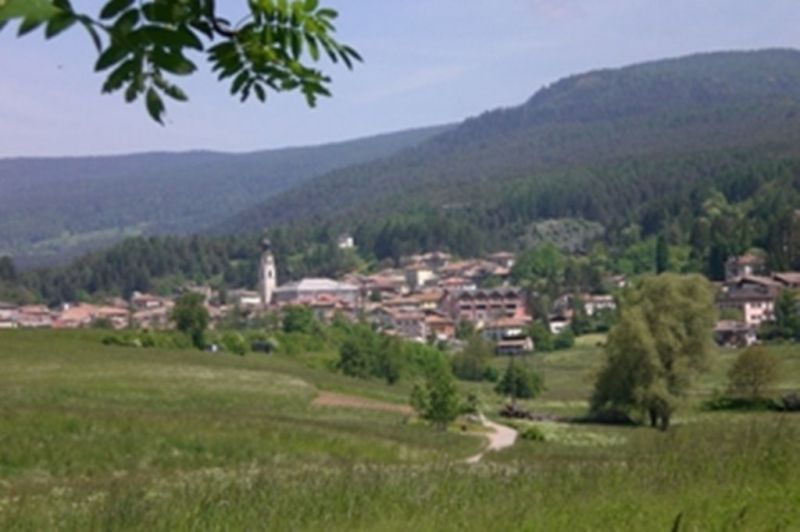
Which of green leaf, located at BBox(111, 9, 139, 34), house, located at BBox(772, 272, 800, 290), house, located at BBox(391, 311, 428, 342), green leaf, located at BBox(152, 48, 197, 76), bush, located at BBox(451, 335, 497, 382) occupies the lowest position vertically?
house, located at BBox(391, 311, 428, 342)

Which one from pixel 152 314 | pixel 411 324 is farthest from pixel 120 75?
pixel 152 314

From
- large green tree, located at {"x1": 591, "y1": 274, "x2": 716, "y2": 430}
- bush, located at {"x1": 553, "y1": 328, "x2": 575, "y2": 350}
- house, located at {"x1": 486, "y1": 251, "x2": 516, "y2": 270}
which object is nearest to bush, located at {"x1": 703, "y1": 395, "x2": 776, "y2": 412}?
large green tree, located at {"x1": 591, "y1": 274, "x2": 716, "y2": 430}

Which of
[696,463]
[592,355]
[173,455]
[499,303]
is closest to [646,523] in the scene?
[696,463]

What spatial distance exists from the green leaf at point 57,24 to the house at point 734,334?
3568 inches

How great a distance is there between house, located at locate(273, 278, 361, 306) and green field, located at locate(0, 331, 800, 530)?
94.7 meters

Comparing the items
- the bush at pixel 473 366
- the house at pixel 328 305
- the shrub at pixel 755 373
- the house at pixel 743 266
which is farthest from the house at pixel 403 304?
the shrub at pixel 755 373

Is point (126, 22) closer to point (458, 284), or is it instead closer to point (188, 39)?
point (188, 39)

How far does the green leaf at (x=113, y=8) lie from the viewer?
2.15 meters

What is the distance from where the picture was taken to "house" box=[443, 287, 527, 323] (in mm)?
128625

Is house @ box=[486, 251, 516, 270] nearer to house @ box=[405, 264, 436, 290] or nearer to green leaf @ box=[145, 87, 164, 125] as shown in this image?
house @ box=[405, 264, 436, 290]

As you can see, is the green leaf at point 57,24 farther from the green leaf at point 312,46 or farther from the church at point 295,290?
the church at point 295,290

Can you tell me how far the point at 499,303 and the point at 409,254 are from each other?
55.7 metres

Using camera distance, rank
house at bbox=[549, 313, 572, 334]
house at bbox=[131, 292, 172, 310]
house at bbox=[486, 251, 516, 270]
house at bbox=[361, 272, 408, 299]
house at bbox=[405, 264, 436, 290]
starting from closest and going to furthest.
Result: house at bbox=[549, 313, 572, 334] < house at bbox=[131, 292, 172, 310] < house at bbox=[361, 272, 408, 299] < house at bbox=[405, 264, 436, 290] < house at bbox=[486, 251, 516, 270]

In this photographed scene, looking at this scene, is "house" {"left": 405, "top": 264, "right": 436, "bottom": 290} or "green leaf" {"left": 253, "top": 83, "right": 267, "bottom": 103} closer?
"green leaf" {"left": 253, "top": 83, "right": 267, "bottom": 103}
